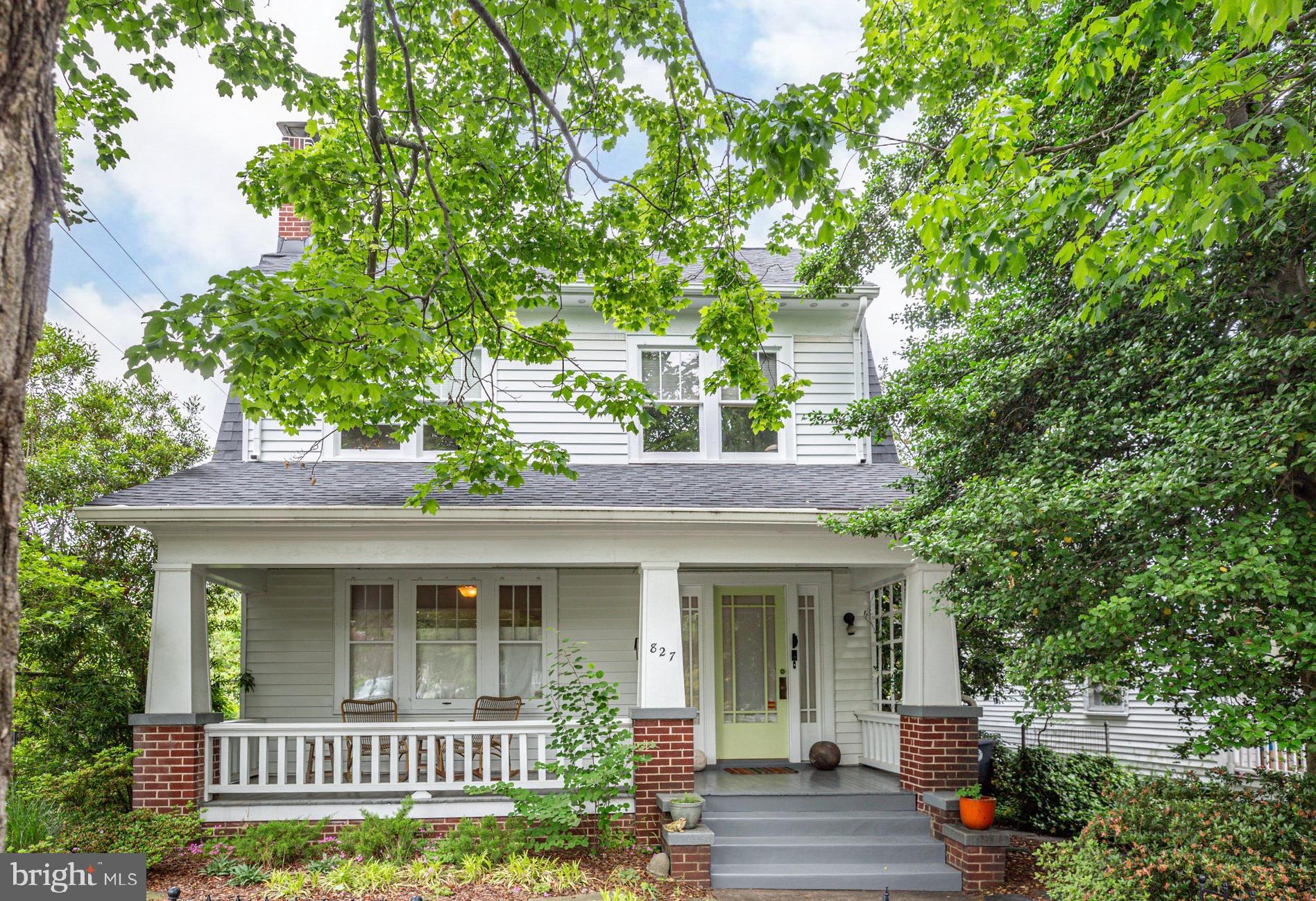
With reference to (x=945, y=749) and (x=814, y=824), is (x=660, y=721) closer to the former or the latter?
(x=814, y=824)

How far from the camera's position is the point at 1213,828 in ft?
18.8

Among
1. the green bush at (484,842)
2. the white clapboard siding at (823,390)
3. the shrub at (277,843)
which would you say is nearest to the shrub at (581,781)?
the green bush at (484,842)

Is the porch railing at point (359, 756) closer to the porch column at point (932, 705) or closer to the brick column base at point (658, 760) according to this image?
the brick column base at point (658, 760)

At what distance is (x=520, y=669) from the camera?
34.8 ft

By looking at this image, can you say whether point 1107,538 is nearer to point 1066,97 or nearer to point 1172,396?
point 1172,396

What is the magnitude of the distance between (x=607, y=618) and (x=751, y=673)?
187 cm

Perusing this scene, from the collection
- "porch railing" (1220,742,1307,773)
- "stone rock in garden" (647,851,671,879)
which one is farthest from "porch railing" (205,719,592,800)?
"porch railing" (1220,742,1307,773)

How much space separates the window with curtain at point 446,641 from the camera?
413 inches

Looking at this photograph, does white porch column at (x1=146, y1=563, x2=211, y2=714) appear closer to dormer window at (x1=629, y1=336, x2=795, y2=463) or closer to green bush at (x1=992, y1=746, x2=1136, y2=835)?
dormer window at (x1=629, y1=336, x2=795, y2=463)

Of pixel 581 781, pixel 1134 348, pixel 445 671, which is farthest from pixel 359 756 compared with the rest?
pixel 1134 348

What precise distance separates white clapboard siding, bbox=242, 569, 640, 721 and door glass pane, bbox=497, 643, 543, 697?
44 centimetres

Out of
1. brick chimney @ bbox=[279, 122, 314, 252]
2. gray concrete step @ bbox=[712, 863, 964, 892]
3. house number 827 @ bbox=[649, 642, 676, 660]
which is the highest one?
brick chimney @ bbox=[279, 122, 314, 252]

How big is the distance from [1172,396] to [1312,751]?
7.53 ft

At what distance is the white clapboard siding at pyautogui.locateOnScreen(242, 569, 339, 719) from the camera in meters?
10.3
